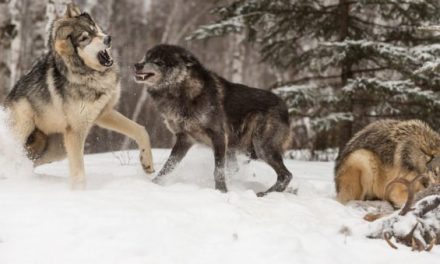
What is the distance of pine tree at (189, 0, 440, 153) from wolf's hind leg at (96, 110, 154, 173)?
4971 mm

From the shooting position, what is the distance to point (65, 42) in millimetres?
4871

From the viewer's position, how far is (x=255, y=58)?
104ft

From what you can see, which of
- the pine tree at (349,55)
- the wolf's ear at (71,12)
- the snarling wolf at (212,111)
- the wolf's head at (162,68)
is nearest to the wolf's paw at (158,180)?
the snarling wolf at (212,111)

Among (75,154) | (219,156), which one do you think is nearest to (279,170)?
(219,156)

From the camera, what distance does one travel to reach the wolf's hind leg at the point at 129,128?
18.0ft

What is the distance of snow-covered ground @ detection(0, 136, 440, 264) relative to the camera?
3.08m

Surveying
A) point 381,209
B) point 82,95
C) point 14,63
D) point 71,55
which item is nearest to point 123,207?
point 82,95

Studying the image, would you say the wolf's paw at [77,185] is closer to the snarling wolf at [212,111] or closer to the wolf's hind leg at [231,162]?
the snarling wolf at [212,111]

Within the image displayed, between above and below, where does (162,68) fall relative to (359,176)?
above

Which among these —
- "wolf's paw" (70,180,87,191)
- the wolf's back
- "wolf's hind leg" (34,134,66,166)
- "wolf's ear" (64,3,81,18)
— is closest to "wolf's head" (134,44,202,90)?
"wolf's ear" (64,3,81,18)

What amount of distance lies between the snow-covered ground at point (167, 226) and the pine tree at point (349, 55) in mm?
5358

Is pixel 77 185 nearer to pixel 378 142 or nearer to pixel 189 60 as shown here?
pixel 189 60

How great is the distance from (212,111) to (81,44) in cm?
144

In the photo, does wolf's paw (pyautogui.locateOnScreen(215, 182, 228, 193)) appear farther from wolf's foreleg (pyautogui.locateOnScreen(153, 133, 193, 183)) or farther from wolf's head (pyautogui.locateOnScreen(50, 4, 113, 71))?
wolf's head (pyautogui.locateOnScreen(50, 4, 113, 71))
